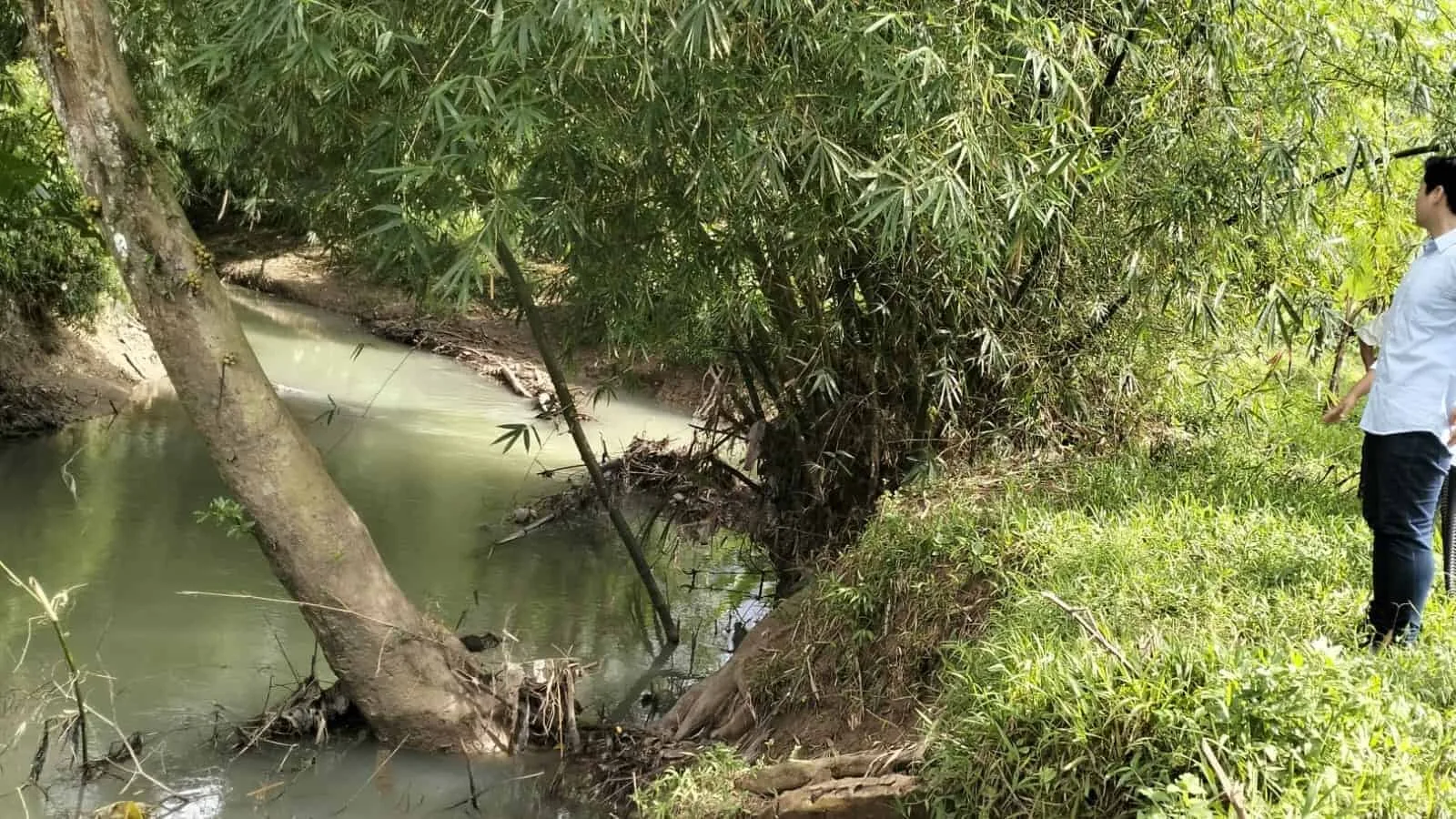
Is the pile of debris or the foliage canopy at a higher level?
the foliage canopy

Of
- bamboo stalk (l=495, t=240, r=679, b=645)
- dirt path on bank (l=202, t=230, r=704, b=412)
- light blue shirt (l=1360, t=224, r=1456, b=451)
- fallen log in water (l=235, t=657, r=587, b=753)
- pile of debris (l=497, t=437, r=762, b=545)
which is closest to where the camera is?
light blue shirt (l=1360, t=224, r=1456, b=451)

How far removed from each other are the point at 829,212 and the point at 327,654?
2111 millimetres

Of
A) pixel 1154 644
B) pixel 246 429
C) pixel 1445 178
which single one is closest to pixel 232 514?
pixel 246 429

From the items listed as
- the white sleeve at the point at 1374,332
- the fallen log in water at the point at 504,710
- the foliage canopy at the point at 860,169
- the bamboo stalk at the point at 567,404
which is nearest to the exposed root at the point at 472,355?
the bamboo stalk at the point at 567,404

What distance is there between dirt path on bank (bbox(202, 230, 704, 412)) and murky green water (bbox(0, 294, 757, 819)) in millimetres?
459

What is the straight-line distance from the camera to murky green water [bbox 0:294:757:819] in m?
3.63

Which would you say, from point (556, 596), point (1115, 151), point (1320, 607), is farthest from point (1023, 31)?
point (556, 596)

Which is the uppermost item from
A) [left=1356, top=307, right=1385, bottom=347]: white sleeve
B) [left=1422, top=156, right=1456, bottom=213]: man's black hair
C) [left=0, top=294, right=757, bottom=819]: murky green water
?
[left=1422, top=156, right=1456, bottom=213]: man's black hair

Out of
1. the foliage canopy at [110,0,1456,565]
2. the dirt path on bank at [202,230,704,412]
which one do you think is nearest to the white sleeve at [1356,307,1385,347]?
the foliage canopy at [110,0,1456,565]

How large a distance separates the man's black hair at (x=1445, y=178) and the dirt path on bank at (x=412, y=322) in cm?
527

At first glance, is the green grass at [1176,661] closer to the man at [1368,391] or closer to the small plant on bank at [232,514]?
the man at [1368,391]

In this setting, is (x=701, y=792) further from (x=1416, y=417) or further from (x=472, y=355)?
(x=472, y=355)

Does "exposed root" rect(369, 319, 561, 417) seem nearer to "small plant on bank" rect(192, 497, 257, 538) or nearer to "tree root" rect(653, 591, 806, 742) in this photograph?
"tree root" rect(653, 591, 806, 742)

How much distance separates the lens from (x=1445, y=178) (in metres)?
2.47
